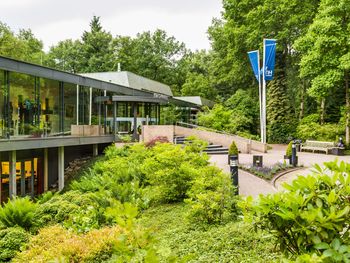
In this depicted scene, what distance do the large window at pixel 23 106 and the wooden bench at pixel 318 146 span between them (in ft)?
60.9

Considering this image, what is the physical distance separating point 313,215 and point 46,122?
15.6 metres

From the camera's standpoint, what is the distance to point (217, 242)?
6273 mm

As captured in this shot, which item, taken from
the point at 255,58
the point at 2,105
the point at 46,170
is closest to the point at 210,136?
the point at 255,58

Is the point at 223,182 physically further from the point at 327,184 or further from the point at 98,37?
the point at 98,37

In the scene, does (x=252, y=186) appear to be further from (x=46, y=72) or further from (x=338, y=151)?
(x=338, y=151)

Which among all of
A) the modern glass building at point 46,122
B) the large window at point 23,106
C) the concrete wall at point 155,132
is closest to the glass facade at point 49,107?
the modern glass building at point 46,122

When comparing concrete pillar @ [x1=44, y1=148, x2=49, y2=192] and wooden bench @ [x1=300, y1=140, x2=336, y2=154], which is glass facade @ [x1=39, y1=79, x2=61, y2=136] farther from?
wooden bench @ [x1=300, y1=140, x2=336, y2=154]

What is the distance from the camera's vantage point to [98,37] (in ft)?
179

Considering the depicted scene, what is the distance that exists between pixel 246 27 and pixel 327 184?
3429 centimetres

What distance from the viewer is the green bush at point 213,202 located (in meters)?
7.50

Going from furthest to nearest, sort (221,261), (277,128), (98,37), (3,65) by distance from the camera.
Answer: (98,37)
(277,128)
(3,65)
(221,261)

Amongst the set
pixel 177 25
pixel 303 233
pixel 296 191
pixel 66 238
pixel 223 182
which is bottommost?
pixel 66 238

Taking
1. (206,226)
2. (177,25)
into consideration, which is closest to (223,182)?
(206,226)

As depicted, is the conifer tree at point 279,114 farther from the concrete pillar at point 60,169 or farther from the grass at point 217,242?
the grass at point 217,242
